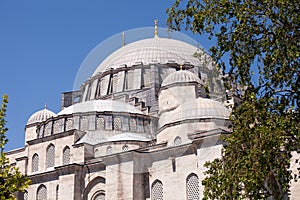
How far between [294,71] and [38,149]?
21.1 meters

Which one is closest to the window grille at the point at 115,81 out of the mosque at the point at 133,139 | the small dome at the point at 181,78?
the mosque at the point at 133,139

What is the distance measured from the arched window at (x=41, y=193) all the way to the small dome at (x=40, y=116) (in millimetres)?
8606

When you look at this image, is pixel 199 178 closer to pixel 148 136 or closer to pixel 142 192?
pixel 142 192

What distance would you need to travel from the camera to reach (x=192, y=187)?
21406 mm

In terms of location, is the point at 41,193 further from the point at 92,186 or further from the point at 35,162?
the point at 92,186

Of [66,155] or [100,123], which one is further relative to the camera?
[100,123]

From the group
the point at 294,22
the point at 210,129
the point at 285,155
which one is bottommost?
the point at 285,155

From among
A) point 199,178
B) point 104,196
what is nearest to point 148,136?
point 104,196

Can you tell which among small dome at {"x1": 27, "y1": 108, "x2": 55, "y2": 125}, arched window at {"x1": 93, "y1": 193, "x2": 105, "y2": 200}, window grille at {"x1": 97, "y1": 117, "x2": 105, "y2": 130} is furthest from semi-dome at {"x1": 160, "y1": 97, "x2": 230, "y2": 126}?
small dome at {"x1": 27, "y1": 108, "x2": 55, "y2": 125}

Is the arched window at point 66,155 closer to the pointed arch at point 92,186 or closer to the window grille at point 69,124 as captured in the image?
the window grille at point 69,124

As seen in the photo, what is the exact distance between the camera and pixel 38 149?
27625 millimetres

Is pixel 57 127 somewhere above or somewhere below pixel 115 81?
below

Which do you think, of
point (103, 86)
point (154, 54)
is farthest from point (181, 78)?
point (103, 86)

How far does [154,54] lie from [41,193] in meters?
14.0
